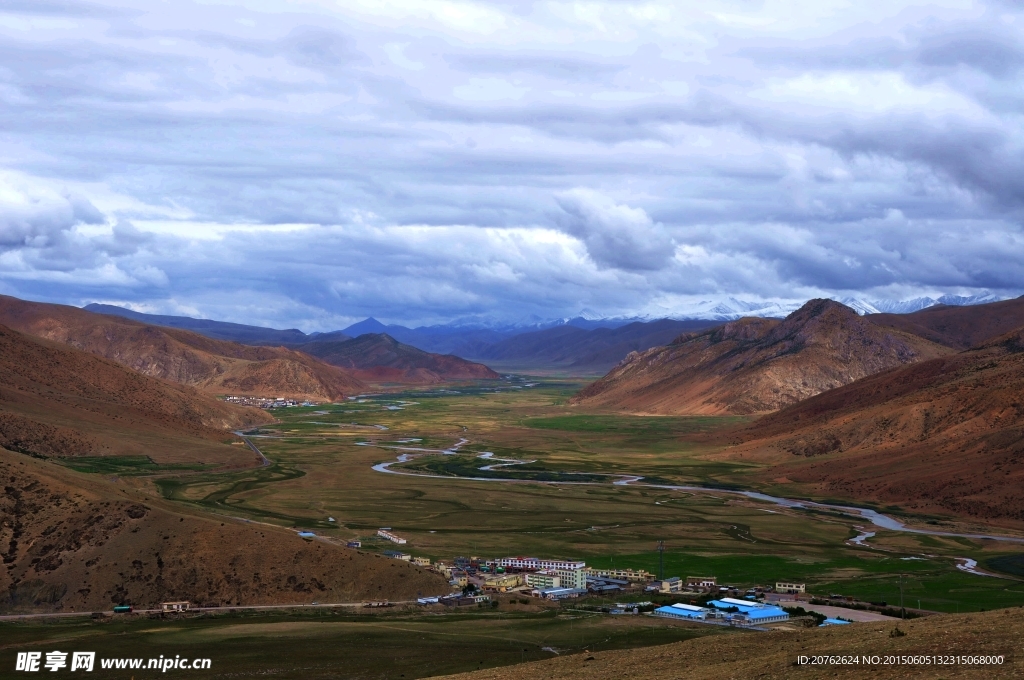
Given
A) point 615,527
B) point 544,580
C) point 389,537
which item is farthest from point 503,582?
point 615,527

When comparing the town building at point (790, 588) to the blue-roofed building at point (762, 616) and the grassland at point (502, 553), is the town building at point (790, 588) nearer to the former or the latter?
the grassland at point (502, 553)

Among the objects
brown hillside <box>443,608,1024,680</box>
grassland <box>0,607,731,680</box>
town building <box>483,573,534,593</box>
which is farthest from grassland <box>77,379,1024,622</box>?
brown hillside <box>443,608,1024,680</box>

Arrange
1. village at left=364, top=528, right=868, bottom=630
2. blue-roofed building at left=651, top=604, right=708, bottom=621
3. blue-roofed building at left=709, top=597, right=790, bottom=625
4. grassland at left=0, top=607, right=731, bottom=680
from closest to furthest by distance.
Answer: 1. grassland at left=0, top=607, right=731, bottom=680
2. blue-roofed building at left=709, top=597, right=790, bottom=625
3. village at left=364, top=528, right=868, bottom=630
4. blue-roofed building at left=651, top=604, right=708, bottom=621

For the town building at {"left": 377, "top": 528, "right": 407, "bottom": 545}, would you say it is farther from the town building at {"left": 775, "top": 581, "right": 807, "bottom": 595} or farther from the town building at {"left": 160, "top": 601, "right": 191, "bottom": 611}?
the town building at {"left": 775, "top": 581, "right": 807, "bottom": 595}

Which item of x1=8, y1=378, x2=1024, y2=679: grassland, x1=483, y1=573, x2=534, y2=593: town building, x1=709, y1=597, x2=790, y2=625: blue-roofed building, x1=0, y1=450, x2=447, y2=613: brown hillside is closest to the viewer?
x1=8, y1=378, x2=1024, y2=679: grassland

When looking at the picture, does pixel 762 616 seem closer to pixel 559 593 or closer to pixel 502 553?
pixel 559 593
